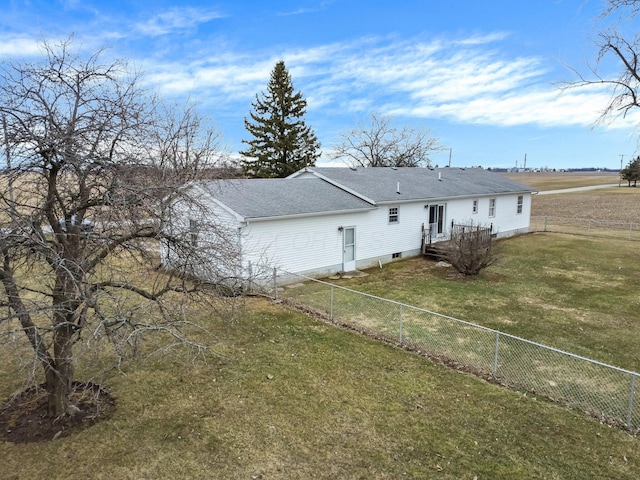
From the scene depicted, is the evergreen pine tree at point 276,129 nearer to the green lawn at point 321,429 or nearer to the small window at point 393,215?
the small window at point 393,215

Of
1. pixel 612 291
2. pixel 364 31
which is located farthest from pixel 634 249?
pixel 364 31

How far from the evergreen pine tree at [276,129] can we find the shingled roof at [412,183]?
1634cm

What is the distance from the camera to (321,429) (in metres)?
6.20

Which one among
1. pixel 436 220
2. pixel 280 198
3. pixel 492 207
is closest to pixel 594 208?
pixel 492 207

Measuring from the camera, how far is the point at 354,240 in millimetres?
16984

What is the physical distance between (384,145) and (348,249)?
2830 centimetres

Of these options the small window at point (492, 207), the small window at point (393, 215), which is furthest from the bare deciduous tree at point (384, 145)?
the small window at point (393, 215)

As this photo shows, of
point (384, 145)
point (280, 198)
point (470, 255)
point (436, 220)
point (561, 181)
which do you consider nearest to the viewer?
point (470, 255)

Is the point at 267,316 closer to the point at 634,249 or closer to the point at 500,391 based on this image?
the point at 500,391

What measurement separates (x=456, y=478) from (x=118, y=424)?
5.03 m

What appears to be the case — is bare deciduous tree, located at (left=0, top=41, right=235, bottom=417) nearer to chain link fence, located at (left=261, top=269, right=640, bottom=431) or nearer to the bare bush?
chain link fence, located at (left=261, top=269, right=640, bottom=431)

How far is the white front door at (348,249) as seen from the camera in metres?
16.6

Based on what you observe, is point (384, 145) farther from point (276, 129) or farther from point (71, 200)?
point (71, 200)

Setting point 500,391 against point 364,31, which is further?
point 364,31
